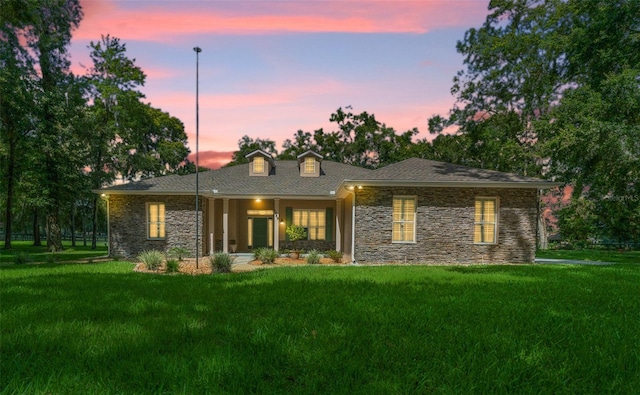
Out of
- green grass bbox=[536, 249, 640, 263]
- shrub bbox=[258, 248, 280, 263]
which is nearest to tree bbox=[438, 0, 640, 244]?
green grass bbox=[536, 249, 640, 263]

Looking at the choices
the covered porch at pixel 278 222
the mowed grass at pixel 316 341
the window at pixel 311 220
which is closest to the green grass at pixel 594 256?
the covered porch at pixel 278 222

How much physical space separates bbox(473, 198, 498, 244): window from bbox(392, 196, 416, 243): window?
2.65 m

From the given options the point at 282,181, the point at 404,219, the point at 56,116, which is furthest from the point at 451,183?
the point at 56,116

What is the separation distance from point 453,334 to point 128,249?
1579 centimetres

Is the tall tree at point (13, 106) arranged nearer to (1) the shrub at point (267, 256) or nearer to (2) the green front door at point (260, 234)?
(2) the green front door at point (260, 234)

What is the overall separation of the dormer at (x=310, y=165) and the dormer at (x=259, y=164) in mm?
2170

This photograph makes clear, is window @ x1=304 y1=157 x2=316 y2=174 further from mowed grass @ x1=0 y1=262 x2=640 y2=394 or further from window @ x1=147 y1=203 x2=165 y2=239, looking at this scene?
mowed grass @ x1=0 y1=262 x2=640 y2=394

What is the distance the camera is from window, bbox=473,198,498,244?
13.5 metres

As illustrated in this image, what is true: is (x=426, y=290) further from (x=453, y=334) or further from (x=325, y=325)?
(x=325, y=325)

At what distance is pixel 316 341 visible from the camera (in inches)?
140

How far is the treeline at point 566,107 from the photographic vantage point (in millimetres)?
15695

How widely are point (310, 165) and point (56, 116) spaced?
51.2ft

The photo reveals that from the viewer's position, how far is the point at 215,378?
2.70m

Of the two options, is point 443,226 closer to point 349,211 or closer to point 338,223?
point 349,211
